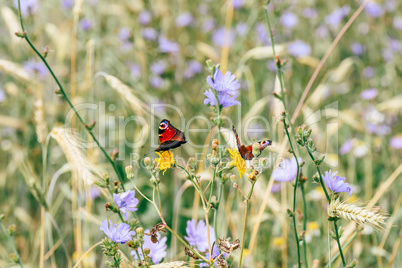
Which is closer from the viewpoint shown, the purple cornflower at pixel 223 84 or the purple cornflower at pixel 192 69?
the purple cornflower at pixel 223 84

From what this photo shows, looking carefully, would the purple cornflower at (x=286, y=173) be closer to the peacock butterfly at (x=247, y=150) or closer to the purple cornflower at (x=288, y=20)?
the peacock butterfly at (x=247, y=150)

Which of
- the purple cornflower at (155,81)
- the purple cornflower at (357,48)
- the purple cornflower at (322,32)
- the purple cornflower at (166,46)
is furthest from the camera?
the purple cornflower at (322,32)

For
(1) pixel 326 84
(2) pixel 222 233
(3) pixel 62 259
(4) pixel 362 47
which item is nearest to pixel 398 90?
(1) pixel 326 84

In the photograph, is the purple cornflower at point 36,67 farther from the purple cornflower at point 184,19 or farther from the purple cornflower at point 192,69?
the purple cornflower at point 184,19

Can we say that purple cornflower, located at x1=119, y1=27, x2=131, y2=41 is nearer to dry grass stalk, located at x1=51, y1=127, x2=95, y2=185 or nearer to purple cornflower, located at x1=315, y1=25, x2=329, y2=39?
dry grass stalk, located at x1=51, y1=127, x2=95, y2=185

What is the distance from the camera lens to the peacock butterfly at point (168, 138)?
150cm

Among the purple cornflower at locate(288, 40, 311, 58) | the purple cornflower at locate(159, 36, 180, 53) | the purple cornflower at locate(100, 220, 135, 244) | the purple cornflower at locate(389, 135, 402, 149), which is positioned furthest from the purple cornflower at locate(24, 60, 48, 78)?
the purple cornflower at locate(389, 135, 402, 149)

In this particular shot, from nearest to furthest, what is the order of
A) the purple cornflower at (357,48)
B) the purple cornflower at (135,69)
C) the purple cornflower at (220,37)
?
1. the purple cornflower at (135,69)
2. the purple cornflower at (220,37)
3. the purple cornflower at (357,48)

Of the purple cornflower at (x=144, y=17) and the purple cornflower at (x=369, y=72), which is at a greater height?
the purple cornflower at (x=144, y=17)

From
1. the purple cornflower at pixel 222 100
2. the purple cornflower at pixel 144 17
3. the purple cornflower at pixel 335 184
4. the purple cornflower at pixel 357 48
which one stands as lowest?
the purple cornflower at pixel 335 184

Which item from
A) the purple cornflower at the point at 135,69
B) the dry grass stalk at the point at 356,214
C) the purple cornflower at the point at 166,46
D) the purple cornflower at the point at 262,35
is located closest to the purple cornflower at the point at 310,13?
the purple cornflower at the point at 262,35

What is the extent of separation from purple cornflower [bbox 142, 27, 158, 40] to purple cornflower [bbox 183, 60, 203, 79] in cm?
53

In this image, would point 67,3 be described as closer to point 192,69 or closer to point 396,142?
point 192,69

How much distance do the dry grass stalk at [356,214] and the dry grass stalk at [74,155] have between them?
939mm
